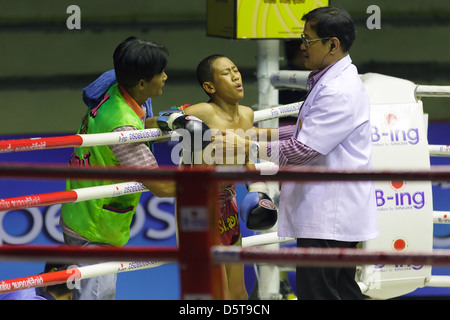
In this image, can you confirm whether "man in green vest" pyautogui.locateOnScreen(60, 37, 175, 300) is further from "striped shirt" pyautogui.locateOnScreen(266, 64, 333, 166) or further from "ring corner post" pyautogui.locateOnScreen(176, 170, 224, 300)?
"ring corner post" pyautogui.locateOnScreen(176, 170, 224, 300)

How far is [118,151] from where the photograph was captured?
342 cm

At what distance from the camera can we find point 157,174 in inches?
94.1

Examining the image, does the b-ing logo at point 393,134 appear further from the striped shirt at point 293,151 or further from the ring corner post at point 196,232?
the ring corner post at point 196,232

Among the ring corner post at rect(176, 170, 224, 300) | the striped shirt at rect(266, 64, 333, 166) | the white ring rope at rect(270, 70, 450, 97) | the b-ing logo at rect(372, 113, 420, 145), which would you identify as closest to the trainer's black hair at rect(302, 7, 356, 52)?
the striped shirt at rect(266, 64, 333, 166)

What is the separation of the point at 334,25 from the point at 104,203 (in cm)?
115

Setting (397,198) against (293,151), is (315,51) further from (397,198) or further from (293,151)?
(397,198)

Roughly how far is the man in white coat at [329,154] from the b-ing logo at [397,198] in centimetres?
67

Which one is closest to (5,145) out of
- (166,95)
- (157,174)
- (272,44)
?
(157,174)

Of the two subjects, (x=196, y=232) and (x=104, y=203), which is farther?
(x=104, y=203)

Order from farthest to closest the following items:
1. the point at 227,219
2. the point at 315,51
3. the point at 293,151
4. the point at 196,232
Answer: the point at 227,219 < the point at 315,51 < the point at 293,151 < the point at 196,232

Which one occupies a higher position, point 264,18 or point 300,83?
point 264,18

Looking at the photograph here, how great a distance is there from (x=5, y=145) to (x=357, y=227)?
1360 millimetres

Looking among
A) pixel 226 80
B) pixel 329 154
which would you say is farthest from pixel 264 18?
pixel 329 154

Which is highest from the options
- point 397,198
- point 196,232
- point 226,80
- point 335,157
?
point 226,80
